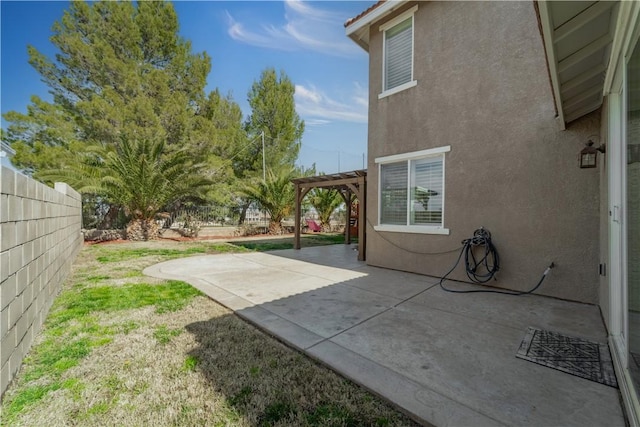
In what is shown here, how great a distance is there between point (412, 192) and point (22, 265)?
21.7 ft

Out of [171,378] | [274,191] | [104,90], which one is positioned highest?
[104,90]

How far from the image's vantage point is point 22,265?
2.94 meters

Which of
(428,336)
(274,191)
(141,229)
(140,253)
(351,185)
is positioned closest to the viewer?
(428,336)

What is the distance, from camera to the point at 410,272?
6.66 m

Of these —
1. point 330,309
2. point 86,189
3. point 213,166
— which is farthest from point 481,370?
point 213,166

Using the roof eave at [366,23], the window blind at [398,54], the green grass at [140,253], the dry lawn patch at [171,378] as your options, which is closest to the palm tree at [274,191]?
the green grass at [140,253]

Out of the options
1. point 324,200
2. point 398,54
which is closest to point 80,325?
point 398,54

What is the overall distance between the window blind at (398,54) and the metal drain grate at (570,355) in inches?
233

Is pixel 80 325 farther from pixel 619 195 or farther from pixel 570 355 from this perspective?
pixel 619 195

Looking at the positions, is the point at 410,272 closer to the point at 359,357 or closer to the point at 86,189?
the point at 359,357

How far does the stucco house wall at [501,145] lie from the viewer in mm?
4602

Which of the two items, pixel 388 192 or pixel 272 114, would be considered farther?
pixel 272 114

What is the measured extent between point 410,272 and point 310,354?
442 centimetres

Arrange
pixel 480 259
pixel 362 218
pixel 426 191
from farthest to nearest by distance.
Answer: pixel 362 218, pixel 426 191, pixel 480 259
